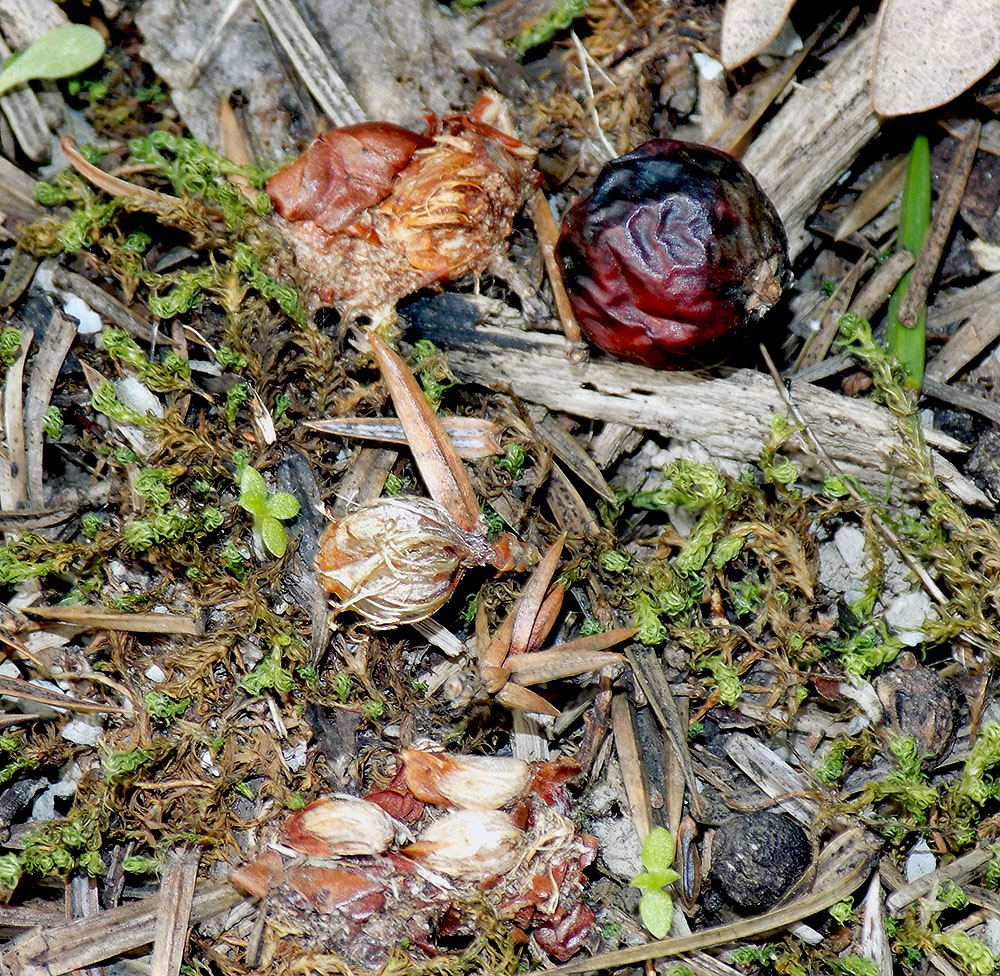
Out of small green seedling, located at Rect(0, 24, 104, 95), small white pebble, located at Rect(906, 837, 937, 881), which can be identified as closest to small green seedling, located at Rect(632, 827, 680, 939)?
small white pebble, located at Rect(906, 837, 937, 881)

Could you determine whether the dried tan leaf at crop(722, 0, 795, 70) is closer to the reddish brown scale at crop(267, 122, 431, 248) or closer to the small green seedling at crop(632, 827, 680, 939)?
the reddish brown scale at crop(267, 122, 431, 248)

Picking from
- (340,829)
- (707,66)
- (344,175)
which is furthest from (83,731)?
(707,66)

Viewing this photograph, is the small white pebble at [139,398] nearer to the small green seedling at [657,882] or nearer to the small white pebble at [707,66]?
the small green seedling at [657,882]

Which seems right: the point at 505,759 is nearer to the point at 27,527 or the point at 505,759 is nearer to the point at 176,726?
the point at 176,726

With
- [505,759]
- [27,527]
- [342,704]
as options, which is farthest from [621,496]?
[27,527]

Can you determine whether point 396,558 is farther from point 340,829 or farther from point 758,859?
point 758,859

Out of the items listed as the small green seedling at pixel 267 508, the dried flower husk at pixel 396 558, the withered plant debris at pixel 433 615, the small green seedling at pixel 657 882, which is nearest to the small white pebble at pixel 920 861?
the withered plant debris at pixel 433 615
